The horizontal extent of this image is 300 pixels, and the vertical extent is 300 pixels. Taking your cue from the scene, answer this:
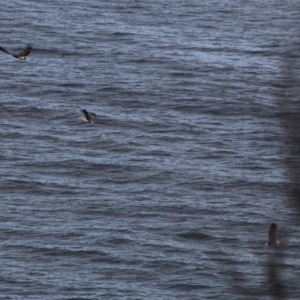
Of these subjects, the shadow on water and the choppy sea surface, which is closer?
the shadow on water

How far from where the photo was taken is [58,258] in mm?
46188

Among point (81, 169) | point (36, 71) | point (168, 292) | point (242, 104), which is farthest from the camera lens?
point (36, 71)

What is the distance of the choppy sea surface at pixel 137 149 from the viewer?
146 feet

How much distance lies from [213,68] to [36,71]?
1234cm

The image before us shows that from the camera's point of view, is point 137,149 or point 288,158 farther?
point 137,149

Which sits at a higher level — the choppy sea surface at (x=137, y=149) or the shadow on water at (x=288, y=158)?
the shadow on water at (x=288, y=158)

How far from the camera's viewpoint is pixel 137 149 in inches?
2373

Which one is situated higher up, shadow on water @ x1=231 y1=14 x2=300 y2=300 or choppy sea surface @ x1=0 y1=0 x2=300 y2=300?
shadow on water @ x1=231 y1=14 x2=300 y2=300

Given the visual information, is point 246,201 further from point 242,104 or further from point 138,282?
point 242,104

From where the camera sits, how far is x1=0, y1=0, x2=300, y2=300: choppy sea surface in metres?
44.4

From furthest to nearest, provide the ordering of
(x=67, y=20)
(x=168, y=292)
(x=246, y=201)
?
(x=67, y=20), (x=246, y=201), (x=168, y=292)

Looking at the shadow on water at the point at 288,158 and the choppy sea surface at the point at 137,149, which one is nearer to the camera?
the shadow on water at the point at 288,158

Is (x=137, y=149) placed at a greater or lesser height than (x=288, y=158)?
lesser

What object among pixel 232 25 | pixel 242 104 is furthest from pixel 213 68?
pixel 232 25
